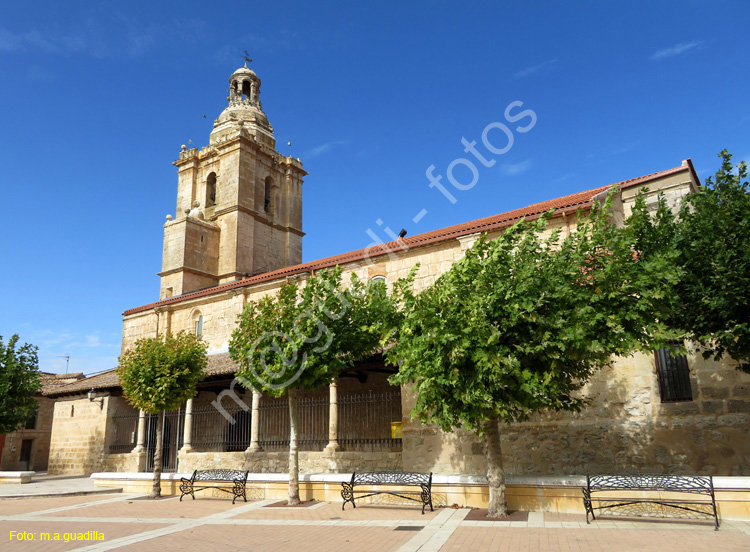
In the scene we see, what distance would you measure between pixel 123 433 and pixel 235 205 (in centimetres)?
1460

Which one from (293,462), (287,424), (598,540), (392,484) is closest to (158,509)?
(293,462)

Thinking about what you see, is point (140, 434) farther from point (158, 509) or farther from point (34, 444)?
point (34, 444)

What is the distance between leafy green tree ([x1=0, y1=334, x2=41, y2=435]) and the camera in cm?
1956

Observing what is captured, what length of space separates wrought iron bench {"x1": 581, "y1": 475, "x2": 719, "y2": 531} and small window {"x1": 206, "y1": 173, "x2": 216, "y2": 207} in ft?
97.4

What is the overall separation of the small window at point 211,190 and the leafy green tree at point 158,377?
21282 mm

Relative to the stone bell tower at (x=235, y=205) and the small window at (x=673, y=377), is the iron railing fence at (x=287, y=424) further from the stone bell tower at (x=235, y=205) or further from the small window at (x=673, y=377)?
the stone bell tower at (x=235, y=205)

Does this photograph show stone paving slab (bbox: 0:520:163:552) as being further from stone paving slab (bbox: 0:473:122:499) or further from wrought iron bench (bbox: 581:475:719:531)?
wrought iron bench (bbox: 581:475:719:531)

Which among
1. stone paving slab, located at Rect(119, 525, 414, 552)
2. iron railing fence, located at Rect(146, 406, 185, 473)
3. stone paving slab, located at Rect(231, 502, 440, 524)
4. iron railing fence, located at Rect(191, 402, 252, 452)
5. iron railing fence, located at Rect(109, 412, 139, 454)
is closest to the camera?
stone paving slab, located at Rect(119, 525, 414, 552)

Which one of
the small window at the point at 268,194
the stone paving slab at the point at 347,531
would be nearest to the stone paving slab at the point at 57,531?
the stone paving slab at the point at 347,531

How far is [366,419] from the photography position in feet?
56.5

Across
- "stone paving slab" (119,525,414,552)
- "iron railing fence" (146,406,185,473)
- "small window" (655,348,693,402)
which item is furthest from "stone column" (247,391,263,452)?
"small window" (655,348,693,402)

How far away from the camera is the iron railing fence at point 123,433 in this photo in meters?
21.0

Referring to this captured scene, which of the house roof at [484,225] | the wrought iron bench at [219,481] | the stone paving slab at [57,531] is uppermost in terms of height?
the house roof at [484,225]

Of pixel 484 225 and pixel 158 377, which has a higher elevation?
pixel 484 225
